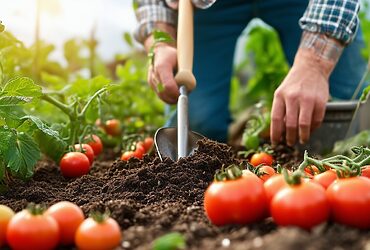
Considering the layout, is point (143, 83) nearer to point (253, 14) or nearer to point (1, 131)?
point (253, 14)

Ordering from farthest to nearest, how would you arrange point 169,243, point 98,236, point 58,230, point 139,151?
point 139,151 < point 58,230 < point 98,236 < point 169,243

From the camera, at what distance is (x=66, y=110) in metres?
3.12

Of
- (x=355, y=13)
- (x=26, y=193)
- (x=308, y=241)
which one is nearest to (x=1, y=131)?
(x=26, y=193)

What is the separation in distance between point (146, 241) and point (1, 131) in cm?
107

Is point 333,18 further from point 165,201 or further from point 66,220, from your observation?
point 66,220

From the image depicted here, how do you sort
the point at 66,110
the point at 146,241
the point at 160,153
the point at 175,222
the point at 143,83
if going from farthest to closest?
the point at 143,83, the point at 66,110, the point at 160,153, the point at 175,222, the point at 146,241

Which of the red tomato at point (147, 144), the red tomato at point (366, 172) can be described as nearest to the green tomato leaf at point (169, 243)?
the red tomato at point (366, 172)

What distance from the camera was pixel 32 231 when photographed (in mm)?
1604

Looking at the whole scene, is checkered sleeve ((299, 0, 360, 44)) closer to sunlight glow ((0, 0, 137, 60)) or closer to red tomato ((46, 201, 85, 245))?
sunlight glow ((0, 0, 137, 60))

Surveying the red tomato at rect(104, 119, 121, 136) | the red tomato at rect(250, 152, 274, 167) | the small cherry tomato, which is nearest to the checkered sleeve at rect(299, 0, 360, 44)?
the red tomato at rect(250, 152, 274, 167)

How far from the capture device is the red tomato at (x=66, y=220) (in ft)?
5.55

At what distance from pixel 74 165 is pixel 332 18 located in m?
1.44

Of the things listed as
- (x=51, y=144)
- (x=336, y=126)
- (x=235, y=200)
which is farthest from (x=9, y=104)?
(x=336, y=126)

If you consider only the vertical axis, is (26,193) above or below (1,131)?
below
